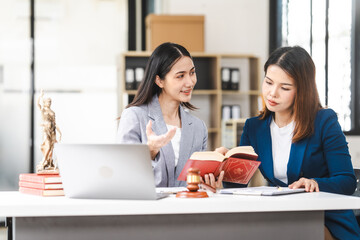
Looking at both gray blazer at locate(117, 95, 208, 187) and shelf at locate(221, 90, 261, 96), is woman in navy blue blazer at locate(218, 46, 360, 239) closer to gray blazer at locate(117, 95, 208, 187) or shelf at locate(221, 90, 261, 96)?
gray blazer at locate(117, 95, 208, 187)

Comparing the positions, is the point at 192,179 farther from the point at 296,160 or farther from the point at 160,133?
the point at 160,133

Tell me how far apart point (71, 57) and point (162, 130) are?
4.48m

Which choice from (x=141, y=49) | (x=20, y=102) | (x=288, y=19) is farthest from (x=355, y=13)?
(x=20, y=102)

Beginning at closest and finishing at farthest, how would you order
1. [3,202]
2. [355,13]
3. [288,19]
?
[3,202] < [355,13] < [288,19]

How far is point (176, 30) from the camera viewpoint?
5777mm

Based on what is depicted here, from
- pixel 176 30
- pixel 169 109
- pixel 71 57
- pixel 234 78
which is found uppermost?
pixel 176 30

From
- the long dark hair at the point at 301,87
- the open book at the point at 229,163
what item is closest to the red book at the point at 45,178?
the open book at the point at 229,163

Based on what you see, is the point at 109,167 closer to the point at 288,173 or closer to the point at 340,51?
the point at 288,173

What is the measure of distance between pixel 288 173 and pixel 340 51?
3.41m

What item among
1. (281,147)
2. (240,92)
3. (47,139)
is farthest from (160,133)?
(240,92)

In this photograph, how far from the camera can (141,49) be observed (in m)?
6.83

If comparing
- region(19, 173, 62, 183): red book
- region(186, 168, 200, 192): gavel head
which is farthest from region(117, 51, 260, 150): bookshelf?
region(186, 168, 200, 192): gavel head

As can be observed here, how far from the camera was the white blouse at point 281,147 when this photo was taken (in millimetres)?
2244

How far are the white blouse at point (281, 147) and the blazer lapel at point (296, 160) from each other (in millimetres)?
39
